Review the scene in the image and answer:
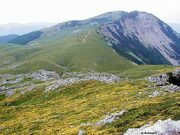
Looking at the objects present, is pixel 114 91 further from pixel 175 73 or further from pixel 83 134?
pixel 83 134

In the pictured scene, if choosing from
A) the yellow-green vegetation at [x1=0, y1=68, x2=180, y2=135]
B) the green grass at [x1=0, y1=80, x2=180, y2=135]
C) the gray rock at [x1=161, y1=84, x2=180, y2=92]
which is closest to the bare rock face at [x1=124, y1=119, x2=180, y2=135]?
the green grass at [x1=0, y1=80, x2=180, y2=135]

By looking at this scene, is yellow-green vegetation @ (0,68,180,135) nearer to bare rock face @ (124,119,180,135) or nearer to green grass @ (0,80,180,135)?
green grass @ (0,80,180,135)

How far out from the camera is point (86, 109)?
3413 inches

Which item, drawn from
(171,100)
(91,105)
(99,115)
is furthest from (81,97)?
(171,100)

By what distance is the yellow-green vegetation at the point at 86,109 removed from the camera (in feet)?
192

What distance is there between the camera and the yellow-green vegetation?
58.6m

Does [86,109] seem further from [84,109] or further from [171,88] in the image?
[171,88]

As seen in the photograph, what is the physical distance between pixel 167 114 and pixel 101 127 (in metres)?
12.2

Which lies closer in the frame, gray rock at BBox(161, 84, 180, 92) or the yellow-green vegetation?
the yellow-green vegetation

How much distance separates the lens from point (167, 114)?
54844 millimetres

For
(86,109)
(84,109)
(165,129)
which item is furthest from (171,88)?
(165,129)

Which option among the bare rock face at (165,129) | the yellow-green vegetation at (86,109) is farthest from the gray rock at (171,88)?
the bare rock face at (165,129)

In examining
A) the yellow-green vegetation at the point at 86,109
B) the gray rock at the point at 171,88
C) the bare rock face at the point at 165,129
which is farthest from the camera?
the gray rock at the point at 171,88

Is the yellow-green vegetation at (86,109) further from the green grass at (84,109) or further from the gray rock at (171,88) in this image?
the gray rock at (171,88)
